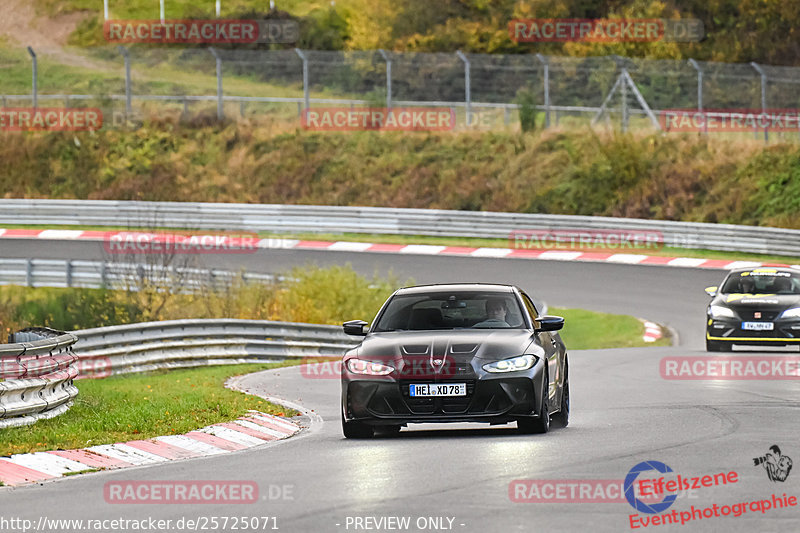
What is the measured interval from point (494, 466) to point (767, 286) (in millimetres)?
14159

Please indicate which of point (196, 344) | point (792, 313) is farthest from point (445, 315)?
point (792, 313)

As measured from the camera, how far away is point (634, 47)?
58344 mm

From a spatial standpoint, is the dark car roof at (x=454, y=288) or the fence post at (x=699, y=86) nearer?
the dark car roof at (x=454, y=288)

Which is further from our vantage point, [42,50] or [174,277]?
[42,50]

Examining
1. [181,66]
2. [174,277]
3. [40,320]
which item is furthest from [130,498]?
[181,66]

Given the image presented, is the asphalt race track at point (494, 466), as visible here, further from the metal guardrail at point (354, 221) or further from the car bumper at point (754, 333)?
the metal guardrail at point (354, 221)

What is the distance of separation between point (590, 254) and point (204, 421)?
24.9 meters

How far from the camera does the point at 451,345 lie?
41.8 feet

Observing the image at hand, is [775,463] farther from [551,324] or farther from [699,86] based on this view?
[699,86]

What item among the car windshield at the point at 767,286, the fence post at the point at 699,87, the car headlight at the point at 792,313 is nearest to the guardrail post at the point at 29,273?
the car windshield at the point at 767,286

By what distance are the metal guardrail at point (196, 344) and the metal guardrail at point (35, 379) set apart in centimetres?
609

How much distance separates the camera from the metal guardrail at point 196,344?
2080cm

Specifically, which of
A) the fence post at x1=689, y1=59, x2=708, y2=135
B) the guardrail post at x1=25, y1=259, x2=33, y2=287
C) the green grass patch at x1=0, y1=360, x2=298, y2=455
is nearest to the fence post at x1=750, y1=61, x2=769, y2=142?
the fence post at x1=689, y1=59, x2=708, y2=135

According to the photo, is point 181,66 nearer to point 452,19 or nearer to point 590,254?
point 452,19
